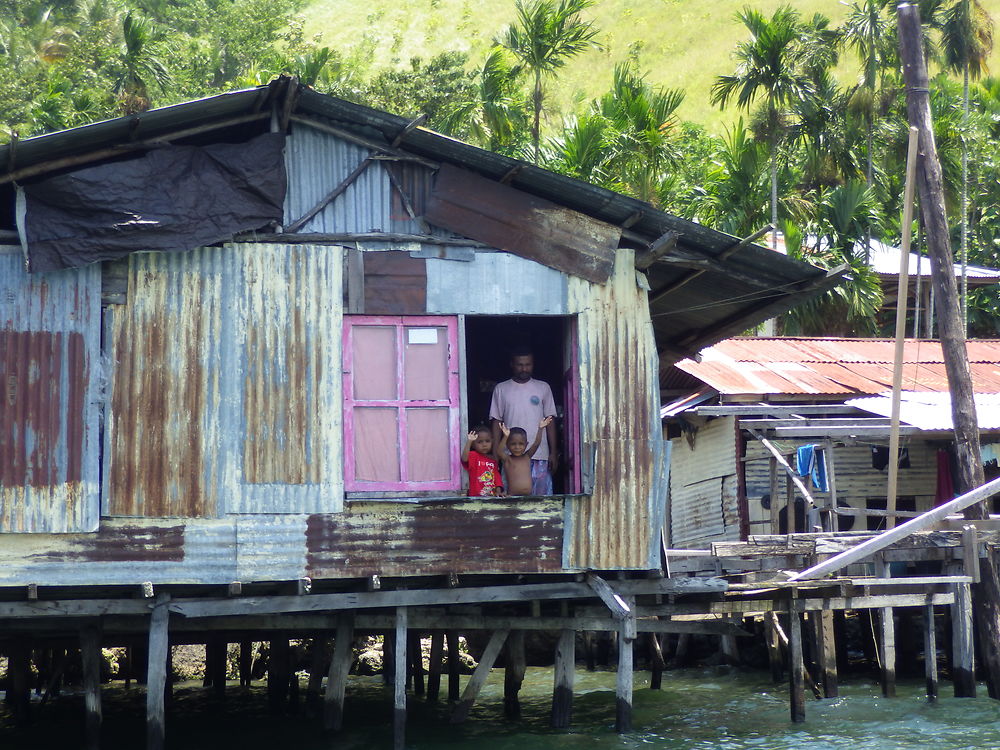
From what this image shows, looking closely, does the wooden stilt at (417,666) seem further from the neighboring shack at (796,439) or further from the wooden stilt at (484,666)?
the neighboring shack at (796,439)

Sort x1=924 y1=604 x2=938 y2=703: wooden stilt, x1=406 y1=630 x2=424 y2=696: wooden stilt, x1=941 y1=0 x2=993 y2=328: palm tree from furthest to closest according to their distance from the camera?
x1=941 y1=0 x2=993 y2=328: palm tree → x1=406 y1=630 x2=424 y2=696: wooden stilt → x1=924 y1=604 x2=938 y2=703: wooden stilt

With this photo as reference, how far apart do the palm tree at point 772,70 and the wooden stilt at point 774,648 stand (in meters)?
9.39

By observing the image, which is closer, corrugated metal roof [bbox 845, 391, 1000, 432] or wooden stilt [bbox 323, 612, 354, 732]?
wooden stilt [bbox 323, 612, 354, 732]

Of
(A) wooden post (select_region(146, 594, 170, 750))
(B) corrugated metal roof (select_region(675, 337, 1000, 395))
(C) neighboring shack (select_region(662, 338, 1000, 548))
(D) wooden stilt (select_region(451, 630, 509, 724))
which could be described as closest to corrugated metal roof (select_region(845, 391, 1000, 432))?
(C) neighboring shack (select_region(662, 338, 1000, 548))

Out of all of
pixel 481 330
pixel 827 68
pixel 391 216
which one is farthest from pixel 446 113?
pixel 391 216

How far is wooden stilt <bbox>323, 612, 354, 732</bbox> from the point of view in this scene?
39.8 ft

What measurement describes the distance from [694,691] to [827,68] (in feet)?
48.0

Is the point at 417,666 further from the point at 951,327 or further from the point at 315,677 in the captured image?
the point at 951,327

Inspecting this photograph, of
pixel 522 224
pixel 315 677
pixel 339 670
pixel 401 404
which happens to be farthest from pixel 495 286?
pixel 315 677

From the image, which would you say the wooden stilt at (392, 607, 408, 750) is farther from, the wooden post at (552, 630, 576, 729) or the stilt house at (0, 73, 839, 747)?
the wooden post at (552, 630, 576, 729)

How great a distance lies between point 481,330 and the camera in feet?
47.8

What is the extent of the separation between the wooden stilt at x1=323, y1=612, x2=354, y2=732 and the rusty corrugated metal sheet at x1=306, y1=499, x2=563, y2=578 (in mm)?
1646

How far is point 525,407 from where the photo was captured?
37.9 feet

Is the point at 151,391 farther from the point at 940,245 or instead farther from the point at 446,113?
the point at 446,113
